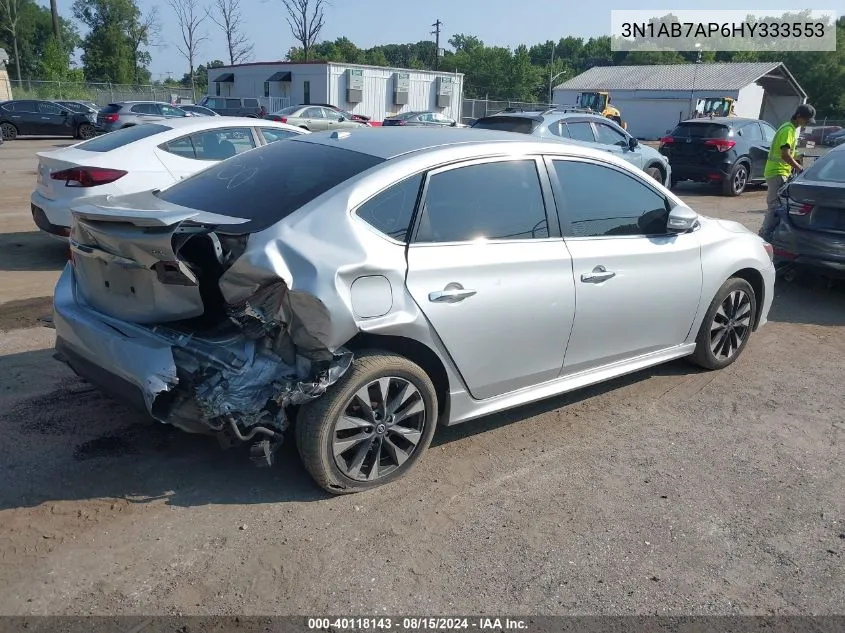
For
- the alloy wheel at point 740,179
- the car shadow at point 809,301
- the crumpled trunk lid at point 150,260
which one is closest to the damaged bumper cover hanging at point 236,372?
the crumpled trunk lid at point 150,260

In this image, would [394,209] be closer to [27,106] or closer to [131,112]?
[131,112]

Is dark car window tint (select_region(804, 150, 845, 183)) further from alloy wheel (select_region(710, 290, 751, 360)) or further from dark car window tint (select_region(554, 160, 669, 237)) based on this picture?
dark car window tint (select_region(554, 160, 669, 237))

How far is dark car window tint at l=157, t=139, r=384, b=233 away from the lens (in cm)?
361

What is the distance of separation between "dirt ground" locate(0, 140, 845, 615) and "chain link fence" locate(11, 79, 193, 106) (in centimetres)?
4477

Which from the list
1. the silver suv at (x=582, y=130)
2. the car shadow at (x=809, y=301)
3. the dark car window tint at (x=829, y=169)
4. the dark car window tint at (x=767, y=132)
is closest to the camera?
the car shadow at (x=809, y=301)

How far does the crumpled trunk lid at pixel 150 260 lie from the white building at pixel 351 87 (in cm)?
3734

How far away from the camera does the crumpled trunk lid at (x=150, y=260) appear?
10.8 feet

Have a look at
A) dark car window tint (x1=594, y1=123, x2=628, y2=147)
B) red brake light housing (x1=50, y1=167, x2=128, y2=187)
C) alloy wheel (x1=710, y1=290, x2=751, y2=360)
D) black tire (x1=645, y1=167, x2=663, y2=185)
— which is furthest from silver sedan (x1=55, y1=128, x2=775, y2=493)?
black tire (x1=645, y1=167, x2=663, y2=185)

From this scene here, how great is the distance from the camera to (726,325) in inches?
211

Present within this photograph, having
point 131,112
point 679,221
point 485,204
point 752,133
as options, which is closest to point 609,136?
point 752,133

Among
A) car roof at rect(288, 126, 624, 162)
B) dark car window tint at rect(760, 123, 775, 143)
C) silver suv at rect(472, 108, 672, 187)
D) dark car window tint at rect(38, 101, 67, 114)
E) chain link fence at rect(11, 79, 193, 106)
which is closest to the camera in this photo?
car roof at rect(288, 126, 624, 162)

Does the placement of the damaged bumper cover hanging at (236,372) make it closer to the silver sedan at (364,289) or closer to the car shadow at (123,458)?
the silver sedan at (364,289)

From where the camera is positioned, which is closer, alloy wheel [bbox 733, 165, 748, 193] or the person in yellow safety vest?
the person in yellow safety vest

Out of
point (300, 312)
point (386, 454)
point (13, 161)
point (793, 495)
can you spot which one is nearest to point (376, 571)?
point (386, 454)
